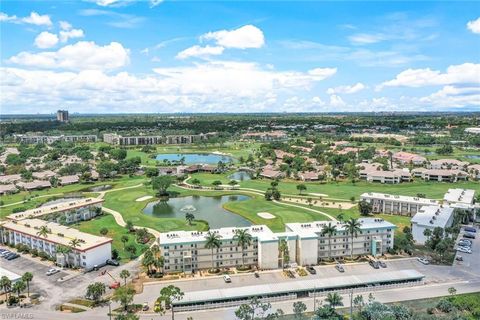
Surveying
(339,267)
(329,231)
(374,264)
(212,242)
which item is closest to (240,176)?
(329,231)

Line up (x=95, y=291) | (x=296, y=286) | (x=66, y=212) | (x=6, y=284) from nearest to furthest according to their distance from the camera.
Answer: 1. (x=95, y=291)
2. (x=6, y=284)
3. (x=296, y=286)
4. (x=66, y=212)

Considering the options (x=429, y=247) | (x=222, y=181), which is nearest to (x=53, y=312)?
(x=429, y=247)

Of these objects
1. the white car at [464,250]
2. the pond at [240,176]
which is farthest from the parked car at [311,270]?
the pond at [240,176]

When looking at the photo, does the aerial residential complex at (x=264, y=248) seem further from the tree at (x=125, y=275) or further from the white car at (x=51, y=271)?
the white car at (x=51, y=271)

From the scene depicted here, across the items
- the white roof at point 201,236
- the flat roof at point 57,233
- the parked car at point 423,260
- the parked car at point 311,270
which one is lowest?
the parked car at point 311,270

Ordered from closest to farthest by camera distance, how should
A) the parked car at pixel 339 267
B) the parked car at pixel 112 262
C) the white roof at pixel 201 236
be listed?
the parked car at pixel 339 267 < the white roof at pixel 201 236 < the parked car at pixel 112 262

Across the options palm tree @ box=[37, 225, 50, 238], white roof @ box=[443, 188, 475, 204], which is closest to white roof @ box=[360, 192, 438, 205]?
white roof @ box=[443, 188, 475, 204]

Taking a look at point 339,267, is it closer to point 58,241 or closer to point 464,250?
point 464,250

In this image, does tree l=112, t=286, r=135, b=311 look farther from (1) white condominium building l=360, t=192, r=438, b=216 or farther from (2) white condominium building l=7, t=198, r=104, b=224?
(1) white condominium building l=360, t=192, r=438, b=216
